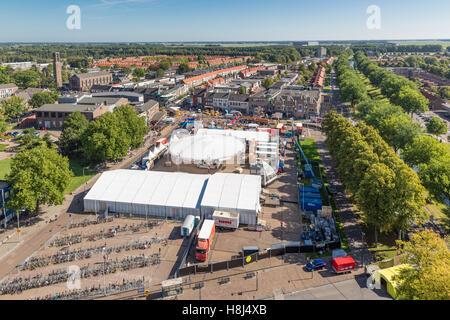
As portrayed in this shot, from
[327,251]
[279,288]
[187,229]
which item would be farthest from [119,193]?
[327,251]

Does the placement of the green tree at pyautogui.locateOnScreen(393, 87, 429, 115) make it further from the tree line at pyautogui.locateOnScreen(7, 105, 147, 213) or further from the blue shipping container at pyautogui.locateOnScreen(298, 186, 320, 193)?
the tree line at pyautogui.locateOnScreen(7, 105, 147, 213)

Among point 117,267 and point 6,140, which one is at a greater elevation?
point 6,140

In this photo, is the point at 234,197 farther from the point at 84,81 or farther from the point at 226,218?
the point at 84,81

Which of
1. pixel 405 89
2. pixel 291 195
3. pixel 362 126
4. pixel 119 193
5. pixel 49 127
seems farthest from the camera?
pixel 405 89

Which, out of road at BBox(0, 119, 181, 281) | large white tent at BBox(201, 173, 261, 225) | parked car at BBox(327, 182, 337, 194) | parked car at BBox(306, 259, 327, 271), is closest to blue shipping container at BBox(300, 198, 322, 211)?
large white tent at BBox(201, 173, 261, 225)

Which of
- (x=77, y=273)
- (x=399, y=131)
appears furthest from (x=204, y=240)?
(x=399, y=131)

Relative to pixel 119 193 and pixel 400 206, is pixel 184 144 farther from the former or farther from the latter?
pixel 400 206
